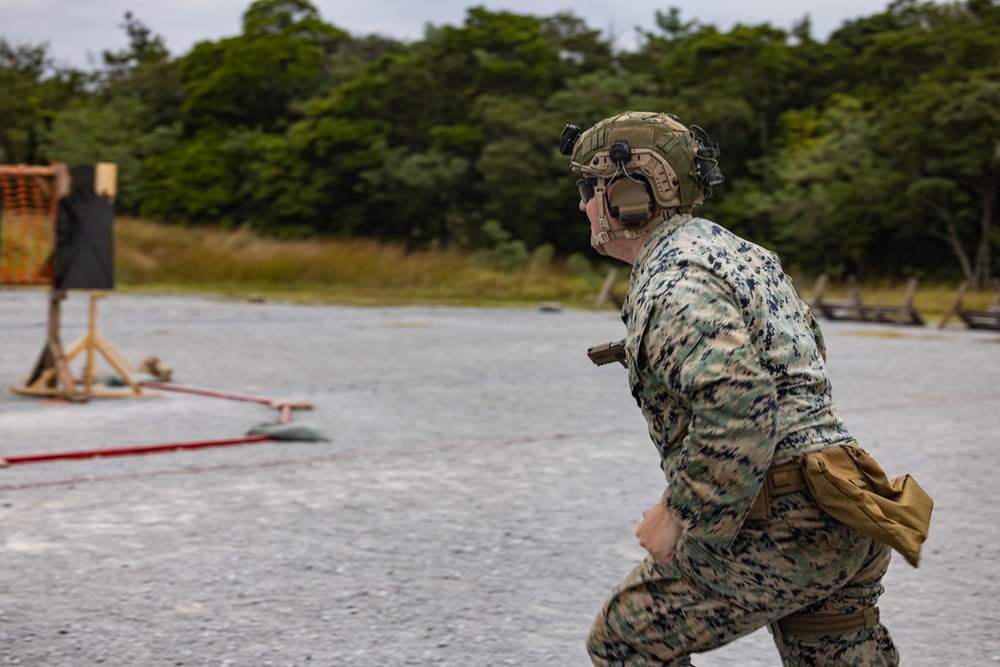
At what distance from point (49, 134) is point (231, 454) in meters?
40.5

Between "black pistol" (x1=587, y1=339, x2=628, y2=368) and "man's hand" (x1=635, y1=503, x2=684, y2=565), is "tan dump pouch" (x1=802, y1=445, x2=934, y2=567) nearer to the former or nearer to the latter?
"man's hand" (x1=635, y1=503, x2=684, y2=565)

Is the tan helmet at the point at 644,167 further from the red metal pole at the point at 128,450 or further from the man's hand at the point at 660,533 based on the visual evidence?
the red metal pole at the point at 128,450

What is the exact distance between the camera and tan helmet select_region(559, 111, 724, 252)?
7.34 ft

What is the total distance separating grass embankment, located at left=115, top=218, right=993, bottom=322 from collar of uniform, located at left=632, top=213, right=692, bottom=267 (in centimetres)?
2446

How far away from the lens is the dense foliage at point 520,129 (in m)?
34.2

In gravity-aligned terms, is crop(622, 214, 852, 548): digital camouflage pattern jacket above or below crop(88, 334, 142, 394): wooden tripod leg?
above

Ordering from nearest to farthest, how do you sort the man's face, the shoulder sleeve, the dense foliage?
the shoulder sleeve, the man's face, the dense foliage

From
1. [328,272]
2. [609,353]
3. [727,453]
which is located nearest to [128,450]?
[609,353]

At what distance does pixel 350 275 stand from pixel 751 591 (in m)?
30.0

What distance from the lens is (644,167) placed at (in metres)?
2.23

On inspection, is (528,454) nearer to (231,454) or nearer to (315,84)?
(231,454)

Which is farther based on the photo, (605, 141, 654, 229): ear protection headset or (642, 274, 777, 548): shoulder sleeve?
(605, 141, 654, 229): ear protection headset

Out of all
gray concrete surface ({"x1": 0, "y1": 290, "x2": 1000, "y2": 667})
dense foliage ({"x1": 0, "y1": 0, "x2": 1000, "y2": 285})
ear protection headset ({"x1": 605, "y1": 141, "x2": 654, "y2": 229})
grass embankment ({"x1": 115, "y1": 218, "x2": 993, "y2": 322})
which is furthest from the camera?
dense foliage ({"x1": 0, "y1": 0, "x2": 1000, "y2": 285})

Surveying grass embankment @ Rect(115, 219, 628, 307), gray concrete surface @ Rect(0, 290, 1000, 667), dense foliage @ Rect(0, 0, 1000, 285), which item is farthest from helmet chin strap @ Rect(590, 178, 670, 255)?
dense foliage @ Rect(0, 0, 1000, 285)
